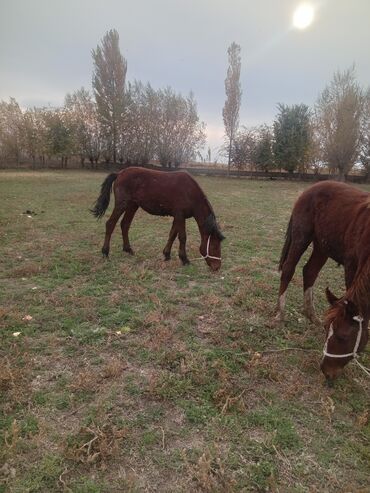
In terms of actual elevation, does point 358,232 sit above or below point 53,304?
above

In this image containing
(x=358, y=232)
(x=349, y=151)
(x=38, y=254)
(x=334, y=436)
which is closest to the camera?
(x=334, y=436)

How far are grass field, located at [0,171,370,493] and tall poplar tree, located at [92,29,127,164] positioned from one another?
3722cm

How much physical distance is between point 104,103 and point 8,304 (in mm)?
40129

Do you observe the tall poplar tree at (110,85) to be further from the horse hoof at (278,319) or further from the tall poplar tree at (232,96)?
the horse hoof at (278,319)

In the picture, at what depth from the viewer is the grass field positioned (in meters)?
2.31

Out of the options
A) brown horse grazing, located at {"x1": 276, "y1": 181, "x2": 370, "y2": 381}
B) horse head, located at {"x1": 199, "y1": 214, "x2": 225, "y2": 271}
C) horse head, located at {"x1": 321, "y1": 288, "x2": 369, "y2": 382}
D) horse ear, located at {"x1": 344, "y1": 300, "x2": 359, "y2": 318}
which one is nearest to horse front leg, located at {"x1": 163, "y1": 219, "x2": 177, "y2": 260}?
horse head, located at {"x1": 199, "y1": 214, "x2": 225, "y2": 271}

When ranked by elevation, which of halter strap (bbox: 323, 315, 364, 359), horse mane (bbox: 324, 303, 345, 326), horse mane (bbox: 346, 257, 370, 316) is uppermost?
horse mane (bbox: 346, 257, 370, 316)

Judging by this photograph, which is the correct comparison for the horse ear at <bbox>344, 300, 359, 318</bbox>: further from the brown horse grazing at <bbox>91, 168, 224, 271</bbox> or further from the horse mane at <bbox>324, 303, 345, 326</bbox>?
the brown horse grazing at <bbox>91, 168, 224, 271</bbox>

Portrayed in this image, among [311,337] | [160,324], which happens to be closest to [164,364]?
[160,324]

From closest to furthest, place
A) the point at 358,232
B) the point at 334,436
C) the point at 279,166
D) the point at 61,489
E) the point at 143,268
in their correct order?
the point at 61,489 → the point at 334,436 → the point at 358,232 → the point at 143,268 → the point at 279,166

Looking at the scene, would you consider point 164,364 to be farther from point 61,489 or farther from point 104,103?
point 104,103

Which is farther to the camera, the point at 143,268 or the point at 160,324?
the point at 143,268

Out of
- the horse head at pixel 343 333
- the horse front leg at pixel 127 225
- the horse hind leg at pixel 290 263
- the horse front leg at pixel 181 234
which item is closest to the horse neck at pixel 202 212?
the horse front leg at pixel 181 234

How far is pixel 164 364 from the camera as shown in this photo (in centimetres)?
352
